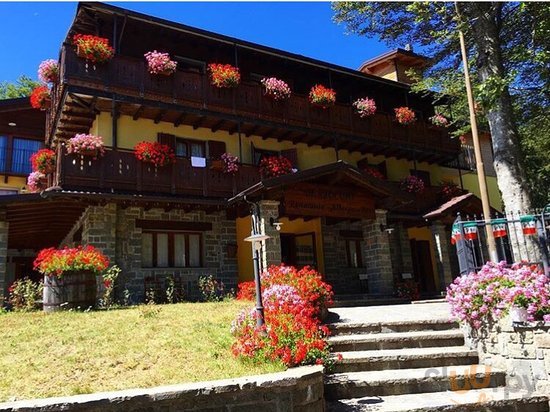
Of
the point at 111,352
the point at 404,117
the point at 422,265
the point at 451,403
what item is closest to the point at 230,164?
the point at 404,117

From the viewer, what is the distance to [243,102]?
1553cm

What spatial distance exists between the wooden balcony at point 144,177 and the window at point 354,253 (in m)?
4.90

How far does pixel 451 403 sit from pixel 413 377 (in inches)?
24.4

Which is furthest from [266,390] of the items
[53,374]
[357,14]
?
[357,14]

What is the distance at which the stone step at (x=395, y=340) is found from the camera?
6977mm

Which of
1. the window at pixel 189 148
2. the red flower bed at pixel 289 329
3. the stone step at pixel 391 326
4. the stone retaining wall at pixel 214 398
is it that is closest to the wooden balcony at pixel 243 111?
the window at pixel 189 148

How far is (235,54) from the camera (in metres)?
16.0

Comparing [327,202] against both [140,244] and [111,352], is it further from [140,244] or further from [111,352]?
[111,352]

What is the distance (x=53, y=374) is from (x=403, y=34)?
555 inches

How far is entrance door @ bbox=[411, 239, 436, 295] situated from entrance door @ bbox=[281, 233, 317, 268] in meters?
6.09

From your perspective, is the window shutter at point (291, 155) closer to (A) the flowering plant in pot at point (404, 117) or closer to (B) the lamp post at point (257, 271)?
(A) the flowering plant in pot at point (404, 117)

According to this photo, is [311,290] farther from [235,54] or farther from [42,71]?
[42,71]

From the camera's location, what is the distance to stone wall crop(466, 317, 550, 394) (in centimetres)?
575

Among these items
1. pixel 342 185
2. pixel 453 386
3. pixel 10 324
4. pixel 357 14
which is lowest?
pixel 453 386
